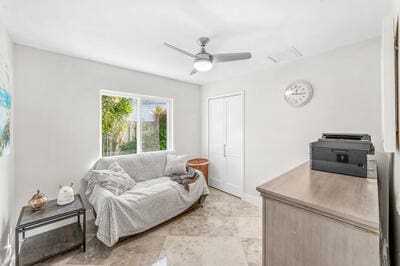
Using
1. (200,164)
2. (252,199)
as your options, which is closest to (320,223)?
(252,199)

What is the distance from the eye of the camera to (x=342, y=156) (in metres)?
1.45

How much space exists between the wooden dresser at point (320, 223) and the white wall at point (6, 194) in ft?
7.76

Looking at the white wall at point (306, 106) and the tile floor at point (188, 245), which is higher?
the white wall at point (306, 106)

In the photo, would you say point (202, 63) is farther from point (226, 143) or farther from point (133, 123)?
point (226, 143)

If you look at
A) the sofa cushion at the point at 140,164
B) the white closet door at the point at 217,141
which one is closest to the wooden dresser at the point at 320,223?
the sofa cushion at the point at 140,164

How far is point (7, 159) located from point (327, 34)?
148 inches

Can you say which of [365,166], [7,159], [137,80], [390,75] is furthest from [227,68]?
[7,159]

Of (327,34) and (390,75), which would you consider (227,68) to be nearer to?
(327,34)

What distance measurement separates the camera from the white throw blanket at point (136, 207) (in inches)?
76.3

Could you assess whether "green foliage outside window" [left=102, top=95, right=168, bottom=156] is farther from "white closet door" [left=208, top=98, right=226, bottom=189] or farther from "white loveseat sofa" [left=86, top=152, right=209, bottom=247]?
"white closet door" [left=208, top=98, right=226, bottom=189]

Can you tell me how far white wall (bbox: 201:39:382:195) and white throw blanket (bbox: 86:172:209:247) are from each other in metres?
1.41

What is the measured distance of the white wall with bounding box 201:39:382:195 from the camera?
2.06m

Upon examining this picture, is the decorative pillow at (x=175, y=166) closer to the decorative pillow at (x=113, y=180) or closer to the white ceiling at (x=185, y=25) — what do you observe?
the decorative pillow at (x=113, y=180)

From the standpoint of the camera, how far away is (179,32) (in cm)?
187
